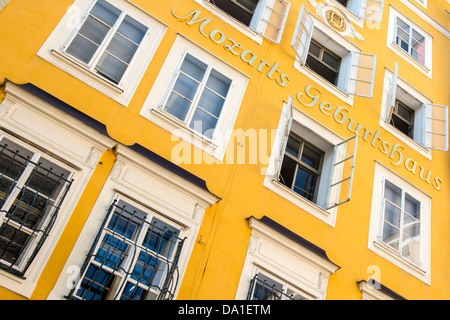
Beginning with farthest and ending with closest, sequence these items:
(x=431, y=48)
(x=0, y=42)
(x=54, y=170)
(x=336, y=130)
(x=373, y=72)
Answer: (x=431, y=48)
(x=373, y=72)
(x=336, y=130)
(x=0, y=42)
(x=54, y=170)

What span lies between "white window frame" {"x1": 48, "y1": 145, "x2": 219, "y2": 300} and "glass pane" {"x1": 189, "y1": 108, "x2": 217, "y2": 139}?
1246mm

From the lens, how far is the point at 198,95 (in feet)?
27.9

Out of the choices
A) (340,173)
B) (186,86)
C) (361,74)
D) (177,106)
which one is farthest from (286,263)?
(361,74)

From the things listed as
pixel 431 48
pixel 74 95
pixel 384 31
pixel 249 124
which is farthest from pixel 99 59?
pixel 431 48

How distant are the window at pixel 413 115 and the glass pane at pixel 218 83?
4.16 meters

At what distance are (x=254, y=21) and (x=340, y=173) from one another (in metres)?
4.06

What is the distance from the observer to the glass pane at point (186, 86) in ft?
27.9

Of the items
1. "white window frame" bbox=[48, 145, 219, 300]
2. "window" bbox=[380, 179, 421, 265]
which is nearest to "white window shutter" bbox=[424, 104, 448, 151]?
"window" bbox=[380, 179, 421, 265]

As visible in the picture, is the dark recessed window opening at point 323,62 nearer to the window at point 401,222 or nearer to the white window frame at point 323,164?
the white window frame at point 323,164

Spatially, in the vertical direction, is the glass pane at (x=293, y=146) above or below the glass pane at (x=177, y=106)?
above

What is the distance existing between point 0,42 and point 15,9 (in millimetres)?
738

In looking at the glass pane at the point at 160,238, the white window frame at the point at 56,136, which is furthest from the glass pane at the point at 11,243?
the glass pane at the point at 160,238

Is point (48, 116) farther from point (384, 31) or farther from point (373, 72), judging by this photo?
point (384, 31)

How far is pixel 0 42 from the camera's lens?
23.6 ft
